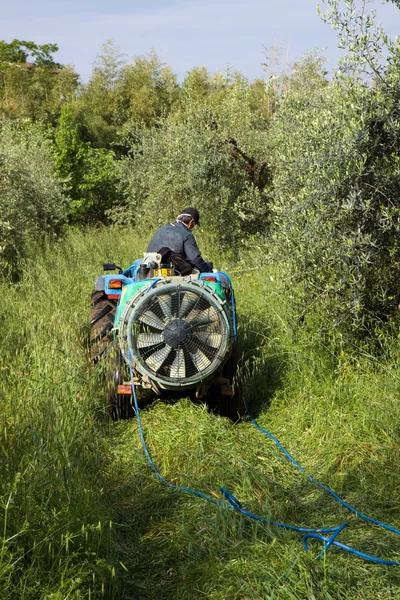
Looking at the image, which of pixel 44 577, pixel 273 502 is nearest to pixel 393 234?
pixel 273 502

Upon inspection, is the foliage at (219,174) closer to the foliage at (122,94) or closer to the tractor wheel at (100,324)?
the tractor wheel at (100,324)

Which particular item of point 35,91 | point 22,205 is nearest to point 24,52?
point 35,91

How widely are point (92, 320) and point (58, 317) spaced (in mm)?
518

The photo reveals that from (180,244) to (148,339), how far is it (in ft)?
4.56

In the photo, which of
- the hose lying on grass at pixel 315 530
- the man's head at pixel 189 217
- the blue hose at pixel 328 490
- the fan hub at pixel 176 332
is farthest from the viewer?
the man's head at pixel 189 217

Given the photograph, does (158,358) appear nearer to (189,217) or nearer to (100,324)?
(100,324)

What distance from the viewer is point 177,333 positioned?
17.5 feet

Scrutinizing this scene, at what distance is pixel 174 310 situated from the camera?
539 cm

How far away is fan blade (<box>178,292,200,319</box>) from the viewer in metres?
5.38

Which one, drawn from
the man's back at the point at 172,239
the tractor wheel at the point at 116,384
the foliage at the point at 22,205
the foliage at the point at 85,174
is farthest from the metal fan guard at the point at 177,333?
the foliage at the point at 85,174

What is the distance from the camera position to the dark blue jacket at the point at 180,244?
6.46m

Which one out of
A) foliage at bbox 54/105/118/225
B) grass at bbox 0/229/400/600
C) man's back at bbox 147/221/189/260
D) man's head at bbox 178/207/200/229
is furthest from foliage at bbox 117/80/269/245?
foliage at bbox 54/105/118/225

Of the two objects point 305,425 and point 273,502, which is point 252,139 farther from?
point 273,502

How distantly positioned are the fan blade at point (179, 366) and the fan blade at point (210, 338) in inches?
7.2
